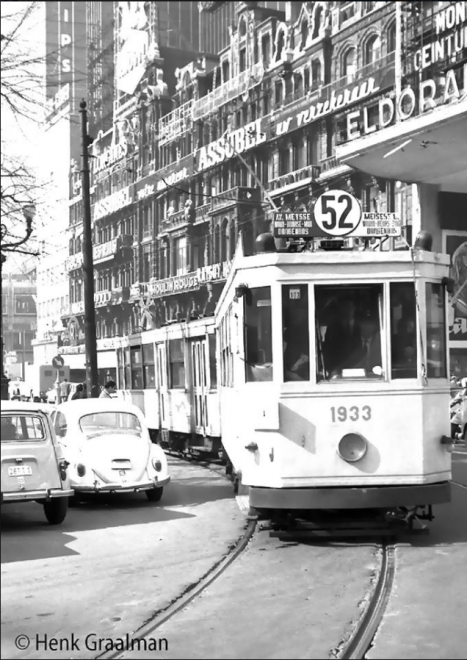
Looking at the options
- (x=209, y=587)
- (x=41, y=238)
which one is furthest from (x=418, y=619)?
(x=41, y=238)

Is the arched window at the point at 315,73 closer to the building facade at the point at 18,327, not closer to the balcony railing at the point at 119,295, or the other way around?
the balcony railing at the point at 119,295

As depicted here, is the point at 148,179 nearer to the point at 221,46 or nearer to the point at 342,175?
the point at 342,175

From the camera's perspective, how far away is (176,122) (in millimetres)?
42094

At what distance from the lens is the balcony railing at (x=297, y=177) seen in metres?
38.0

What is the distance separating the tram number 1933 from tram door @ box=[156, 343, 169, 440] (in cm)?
1204

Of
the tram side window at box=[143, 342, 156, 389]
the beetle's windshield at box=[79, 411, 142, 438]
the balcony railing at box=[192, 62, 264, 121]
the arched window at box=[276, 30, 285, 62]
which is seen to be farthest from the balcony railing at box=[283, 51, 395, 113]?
the beetle's windshield at box=[79, 411, 142, 438]

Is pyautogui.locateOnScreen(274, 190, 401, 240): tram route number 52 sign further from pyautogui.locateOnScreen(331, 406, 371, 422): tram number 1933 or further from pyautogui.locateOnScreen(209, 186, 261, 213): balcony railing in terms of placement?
pyautogui.locateOnScreen(209, 186, 261, 213): balcony railing

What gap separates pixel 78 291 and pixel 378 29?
2414 cm

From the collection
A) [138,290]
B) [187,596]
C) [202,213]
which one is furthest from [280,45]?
[187,596]

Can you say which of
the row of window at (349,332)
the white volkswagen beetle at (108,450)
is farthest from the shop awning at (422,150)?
the row of window at (349,332)

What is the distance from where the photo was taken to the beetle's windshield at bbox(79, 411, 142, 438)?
12.8 m

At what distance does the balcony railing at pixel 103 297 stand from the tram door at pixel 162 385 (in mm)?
2385

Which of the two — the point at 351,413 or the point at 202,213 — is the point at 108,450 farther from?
the point at 202,213

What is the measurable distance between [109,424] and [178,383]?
6870 mm
